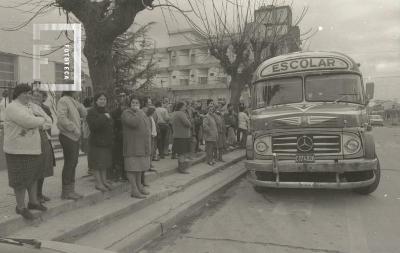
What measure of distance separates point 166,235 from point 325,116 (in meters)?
3.56

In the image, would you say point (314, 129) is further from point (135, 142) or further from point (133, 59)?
point (133, 59)

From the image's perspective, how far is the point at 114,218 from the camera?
6574 millimetres

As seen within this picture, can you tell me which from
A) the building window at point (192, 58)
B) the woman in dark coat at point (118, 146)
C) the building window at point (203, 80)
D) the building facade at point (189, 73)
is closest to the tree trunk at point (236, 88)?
the woman in dark coat at point (118, 146)

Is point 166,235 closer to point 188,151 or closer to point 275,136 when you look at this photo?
point 275,136

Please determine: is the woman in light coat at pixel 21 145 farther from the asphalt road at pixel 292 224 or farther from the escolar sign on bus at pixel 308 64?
the escolar sign on bus at pixel 308 64

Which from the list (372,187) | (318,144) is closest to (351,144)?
(318,144)

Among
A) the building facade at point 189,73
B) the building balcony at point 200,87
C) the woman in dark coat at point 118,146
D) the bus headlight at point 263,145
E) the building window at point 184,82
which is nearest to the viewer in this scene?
the woman in dark coat at point 118,146

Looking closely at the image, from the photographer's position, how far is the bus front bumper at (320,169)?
7898mm

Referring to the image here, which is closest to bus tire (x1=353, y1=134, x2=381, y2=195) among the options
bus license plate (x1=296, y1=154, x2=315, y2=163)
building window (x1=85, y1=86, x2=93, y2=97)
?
bus license plate (x1=296, y1=154, x2=315, y2=163)

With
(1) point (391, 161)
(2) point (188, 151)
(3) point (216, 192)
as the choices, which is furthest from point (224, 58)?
(3) point (216, 192)

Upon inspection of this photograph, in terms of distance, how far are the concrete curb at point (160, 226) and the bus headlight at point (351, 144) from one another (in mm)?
2664

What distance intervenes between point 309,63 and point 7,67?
31.7 ft

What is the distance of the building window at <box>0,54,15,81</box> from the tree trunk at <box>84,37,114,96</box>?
23.3 feet

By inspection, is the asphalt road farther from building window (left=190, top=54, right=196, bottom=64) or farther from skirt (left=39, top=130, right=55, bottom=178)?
building window (left=190, top=54, right=196, bottom=64)
